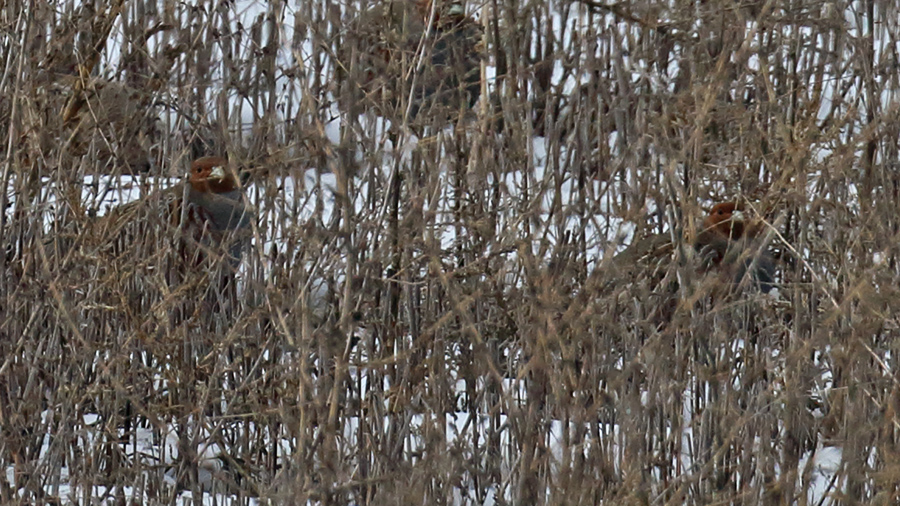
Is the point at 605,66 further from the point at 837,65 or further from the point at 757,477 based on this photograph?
the point at 757,477

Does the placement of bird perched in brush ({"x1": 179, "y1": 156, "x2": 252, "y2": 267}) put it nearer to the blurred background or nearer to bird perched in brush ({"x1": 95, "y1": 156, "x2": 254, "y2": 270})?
bird perched in brush ({"x1": 95, "y1": 156, "x2": 254, "y2": 270})

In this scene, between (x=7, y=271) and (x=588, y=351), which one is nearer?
(x=588, y=351)

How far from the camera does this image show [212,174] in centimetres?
409

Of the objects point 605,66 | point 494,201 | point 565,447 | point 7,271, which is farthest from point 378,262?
point 605,66

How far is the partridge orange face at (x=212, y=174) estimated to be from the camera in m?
4.09

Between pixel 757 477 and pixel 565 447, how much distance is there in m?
0.71

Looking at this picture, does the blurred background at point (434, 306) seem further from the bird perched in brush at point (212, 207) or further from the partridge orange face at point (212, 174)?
the partridge orange face at point (212, 174)

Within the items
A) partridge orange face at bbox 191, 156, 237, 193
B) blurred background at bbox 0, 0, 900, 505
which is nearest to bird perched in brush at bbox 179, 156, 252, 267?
partridge orange face at bbox 191, 156, 237, 193

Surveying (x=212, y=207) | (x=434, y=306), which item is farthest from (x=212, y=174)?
(x=434, y=306)

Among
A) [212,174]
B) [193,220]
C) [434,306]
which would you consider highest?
[212,174]

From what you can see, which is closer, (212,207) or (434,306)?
(434,306)

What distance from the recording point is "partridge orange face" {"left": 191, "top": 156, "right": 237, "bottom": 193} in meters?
4.09

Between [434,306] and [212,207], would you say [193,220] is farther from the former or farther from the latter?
[434,306]

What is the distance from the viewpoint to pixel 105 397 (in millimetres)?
3197
